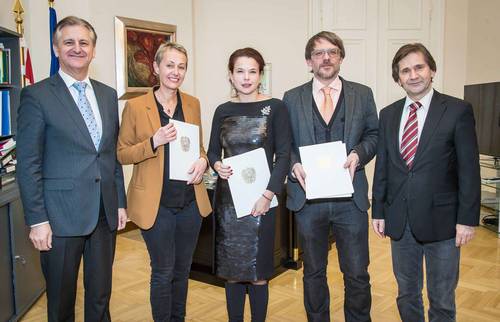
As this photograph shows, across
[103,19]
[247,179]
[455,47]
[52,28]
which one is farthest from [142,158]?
[455,47]

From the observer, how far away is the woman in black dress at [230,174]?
7.17 feet

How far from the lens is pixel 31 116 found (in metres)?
1.85

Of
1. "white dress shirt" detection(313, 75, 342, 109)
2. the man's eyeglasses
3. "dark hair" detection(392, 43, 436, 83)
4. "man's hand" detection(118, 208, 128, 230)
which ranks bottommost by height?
"man's hand" detection(118, 208, 128, 230)

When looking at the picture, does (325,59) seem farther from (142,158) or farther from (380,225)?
(142,158)

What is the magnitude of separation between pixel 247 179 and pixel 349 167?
0.50 meters

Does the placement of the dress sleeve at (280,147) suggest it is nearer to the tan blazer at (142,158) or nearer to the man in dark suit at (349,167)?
the man in dark suit at (349,167)

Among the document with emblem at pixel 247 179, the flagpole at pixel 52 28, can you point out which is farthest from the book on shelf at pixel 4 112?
the document with emblem at pixel 247 179

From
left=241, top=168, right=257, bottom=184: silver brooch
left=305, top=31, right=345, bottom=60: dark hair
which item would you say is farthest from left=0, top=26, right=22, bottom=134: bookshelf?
left=305, top=31, right=345, bottom=60: dark hair

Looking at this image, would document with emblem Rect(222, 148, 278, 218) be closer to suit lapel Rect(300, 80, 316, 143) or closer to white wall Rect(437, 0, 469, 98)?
suit lapel Rect(300, 80, 316, 143)

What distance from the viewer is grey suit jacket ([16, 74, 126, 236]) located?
184cm

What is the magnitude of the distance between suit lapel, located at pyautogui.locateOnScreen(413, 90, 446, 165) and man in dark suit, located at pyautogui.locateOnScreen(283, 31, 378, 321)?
10.8 inches

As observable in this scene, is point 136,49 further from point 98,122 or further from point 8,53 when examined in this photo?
point 98,122

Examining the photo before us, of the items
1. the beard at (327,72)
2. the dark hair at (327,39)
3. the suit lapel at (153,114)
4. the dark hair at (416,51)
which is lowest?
the suit lapel at (153,114)

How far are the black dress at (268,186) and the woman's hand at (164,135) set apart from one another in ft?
0.86
